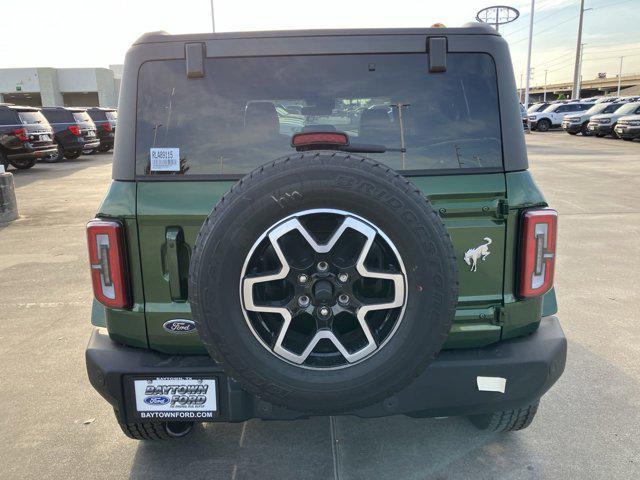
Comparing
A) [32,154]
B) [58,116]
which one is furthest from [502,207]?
[58,116]

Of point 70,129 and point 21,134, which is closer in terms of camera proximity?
point 21,134

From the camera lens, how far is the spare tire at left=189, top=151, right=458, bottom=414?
6.02 feet

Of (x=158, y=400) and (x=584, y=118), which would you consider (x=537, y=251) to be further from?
(x=584, y=118)

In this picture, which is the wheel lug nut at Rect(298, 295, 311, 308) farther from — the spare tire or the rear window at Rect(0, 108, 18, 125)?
the rear window at Rect(0, 108, 18, 125)

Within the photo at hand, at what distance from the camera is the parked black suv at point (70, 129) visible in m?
18.6

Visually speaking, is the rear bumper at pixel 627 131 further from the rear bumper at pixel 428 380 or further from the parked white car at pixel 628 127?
the rear bumper at pixel 428 380

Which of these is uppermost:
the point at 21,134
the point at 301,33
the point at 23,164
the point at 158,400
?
the point at 301,33

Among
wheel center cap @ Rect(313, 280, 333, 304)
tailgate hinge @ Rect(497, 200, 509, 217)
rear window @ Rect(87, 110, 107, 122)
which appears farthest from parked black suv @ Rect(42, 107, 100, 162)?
tailgate hinge @ Rect(497, 200, 509, 217)

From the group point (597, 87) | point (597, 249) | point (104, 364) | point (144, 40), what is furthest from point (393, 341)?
point (597, 87)

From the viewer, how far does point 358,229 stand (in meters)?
1.85

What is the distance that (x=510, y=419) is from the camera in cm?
272

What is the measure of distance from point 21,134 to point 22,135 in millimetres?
40

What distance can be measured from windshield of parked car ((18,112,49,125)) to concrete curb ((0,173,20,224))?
7215 mm

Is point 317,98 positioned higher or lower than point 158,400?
higher
